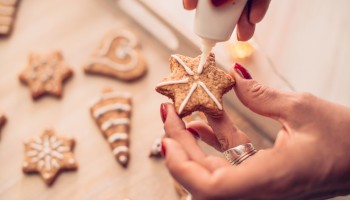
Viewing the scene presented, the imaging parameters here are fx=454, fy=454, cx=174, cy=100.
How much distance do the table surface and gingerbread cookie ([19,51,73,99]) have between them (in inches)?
1.1

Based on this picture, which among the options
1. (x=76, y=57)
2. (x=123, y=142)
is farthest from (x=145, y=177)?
(x=76, y=57)

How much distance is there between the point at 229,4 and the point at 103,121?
2.19 ft

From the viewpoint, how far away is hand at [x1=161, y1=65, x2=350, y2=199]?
2.54 ft

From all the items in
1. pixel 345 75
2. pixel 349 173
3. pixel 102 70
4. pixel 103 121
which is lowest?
pixel 349 173

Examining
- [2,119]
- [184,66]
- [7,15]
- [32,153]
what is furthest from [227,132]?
[7,15]

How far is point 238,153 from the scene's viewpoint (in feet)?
3.10

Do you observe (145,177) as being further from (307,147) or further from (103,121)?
(307,147)

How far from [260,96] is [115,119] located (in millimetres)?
595

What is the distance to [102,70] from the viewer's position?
1.47 metres

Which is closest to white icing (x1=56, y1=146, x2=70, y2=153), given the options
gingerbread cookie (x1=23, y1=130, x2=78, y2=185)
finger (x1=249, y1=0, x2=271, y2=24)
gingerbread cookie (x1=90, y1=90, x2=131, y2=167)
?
gingerbread cookie (x1=23, y1=130, x2=78, y2=185)

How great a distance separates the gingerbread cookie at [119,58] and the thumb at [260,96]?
0.55 metres

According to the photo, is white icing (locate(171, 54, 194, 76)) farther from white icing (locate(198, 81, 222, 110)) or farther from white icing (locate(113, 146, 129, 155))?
white icing (locate(113, 146, 129, 155))

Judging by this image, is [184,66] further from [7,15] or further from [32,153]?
[7,15]

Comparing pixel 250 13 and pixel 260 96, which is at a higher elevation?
pixel 250 13
